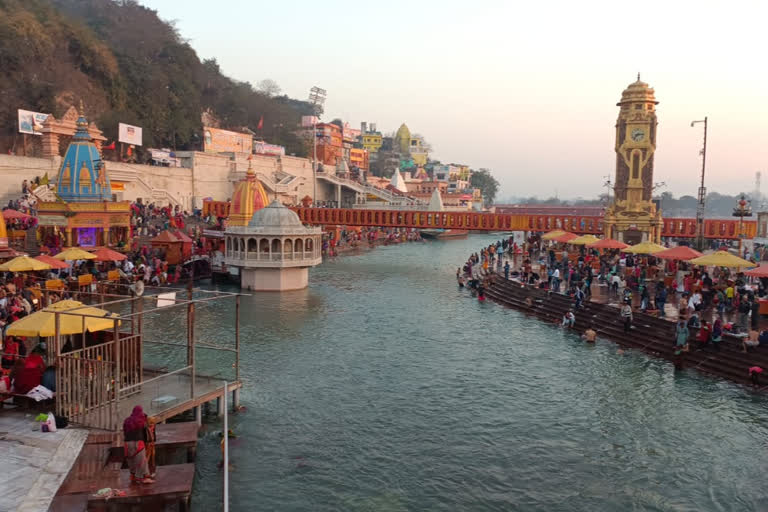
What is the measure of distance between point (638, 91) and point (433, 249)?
33.1 m

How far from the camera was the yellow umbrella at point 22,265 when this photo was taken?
69.7 feet

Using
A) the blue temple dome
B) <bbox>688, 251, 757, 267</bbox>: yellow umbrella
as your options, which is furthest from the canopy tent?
the blue temple dome

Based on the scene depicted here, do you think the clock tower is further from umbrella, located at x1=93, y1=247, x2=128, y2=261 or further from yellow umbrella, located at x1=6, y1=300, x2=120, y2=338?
yellow umbrella, located at x1=6, y1=300, x2=120, y2=338

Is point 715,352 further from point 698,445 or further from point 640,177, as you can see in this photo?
point 640,177

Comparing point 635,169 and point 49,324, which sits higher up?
point 635,169

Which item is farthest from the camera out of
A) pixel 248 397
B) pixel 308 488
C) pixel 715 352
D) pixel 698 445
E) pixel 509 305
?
pixel 509 305

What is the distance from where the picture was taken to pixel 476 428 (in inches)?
577

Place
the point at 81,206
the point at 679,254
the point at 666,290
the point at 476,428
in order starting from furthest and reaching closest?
the point at 81,206 < the point at 679,254 < the point at 666,290 < the point at 476,428

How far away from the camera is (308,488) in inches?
459

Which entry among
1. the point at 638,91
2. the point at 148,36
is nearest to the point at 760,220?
the point at 638,91

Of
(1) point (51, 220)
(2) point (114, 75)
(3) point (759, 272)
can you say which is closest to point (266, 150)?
(2) point (114, 75)

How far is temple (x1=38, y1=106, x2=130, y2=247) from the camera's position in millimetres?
32125

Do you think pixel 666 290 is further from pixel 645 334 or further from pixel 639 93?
pixel 639 93

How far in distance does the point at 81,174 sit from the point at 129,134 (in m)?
23.5
